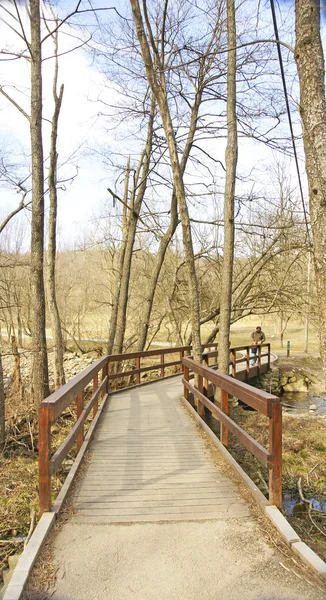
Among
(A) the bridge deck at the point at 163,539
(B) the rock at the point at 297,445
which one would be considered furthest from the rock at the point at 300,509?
(B) the rock at the point at 297,445

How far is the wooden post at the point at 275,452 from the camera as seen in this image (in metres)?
3.63

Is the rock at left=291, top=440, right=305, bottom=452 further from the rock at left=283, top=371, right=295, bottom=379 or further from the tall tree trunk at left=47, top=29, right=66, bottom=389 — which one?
the rock at left=283, top=371, right=295, bottom=379

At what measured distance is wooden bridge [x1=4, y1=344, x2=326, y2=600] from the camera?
2619 millimetres

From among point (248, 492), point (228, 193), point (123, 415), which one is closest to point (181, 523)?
point (248, 492)

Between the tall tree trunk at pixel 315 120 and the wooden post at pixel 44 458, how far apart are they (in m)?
2.92

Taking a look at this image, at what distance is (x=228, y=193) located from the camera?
10477 millimetres

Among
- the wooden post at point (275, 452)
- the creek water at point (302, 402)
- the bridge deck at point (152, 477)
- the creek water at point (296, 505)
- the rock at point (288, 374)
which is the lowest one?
the creek water at point (302, 402)

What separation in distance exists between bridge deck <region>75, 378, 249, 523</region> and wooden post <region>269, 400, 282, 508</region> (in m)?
0.28

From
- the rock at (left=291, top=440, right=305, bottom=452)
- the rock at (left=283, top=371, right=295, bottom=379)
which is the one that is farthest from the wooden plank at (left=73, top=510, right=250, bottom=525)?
the rock at (left=283, top=371, right=295, bottom=379)

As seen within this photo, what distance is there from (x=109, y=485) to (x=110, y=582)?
1.61m

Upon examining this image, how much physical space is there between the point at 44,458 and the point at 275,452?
6.15ft

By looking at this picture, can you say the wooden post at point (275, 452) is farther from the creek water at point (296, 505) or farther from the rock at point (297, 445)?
the rock at point (297, 445)

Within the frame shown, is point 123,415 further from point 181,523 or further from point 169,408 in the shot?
point 181,523

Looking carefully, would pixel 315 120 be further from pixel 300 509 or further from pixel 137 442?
pixel 300 509
